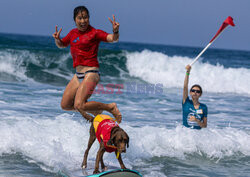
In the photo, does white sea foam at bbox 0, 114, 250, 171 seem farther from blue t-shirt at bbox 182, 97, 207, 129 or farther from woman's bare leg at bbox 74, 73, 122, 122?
woman's bare leg at bbox 74, 73, 122, 122

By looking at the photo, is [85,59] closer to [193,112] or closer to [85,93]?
[85,93]

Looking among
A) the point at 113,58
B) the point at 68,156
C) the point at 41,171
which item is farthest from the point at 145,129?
the point at 113,58

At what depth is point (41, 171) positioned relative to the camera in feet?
17.1

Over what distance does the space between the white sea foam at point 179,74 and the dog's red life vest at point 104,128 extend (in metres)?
13.9

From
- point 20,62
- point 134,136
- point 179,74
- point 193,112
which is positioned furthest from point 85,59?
point 179,74

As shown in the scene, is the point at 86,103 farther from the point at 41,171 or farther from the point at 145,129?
the point at 145,129

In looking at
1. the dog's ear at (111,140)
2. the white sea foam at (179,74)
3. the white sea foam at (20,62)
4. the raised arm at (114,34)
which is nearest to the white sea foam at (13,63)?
the white sea foam at (20,62)

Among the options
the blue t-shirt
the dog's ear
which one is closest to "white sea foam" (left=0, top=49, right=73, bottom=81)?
the blue t-shirt

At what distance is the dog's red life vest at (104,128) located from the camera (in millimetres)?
4473

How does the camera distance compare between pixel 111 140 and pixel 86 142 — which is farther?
pixel 86 142

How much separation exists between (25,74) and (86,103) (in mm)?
12740

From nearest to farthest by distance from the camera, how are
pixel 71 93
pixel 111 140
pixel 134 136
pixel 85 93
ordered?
pixel 111 140 < pixel 85 93 < pixel 71 93 < pixel 134 136

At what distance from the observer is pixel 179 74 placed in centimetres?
2144

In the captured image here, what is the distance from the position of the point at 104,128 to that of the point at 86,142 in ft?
6.60
